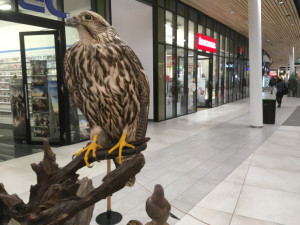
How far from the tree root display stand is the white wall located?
713cm

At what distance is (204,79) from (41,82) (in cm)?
816

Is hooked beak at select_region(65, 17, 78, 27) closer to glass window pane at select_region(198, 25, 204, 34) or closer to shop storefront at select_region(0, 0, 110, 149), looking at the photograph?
shop storefront at select_region(0, 0, 110, 149)

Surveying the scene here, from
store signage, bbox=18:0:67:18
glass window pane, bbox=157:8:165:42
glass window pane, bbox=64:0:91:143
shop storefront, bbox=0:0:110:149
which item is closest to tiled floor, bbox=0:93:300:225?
glass window pane, bbox=64:0:91:143

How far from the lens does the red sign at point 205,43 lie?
10323 mm

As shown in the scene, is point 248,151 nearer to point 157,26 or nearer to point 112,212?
point 112,212

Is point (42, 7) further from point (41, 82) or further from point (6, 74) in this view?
point (6, 74)

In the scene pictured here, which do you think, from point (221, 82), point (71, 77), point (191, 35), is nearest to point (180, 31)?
point (191, 35)

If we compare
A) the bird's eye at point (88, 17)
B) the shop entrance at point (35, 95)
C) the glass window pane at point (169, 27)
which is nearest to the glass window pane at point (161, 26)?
the glass window pane at point (169, 27)

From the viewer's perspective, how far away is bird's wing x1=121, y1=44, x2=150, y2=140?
4.07 ft

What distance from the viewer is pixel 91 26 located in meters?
1.15

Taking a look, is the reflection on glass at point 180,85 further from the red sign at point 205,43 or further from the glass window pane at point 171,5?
the glass window pane at point 171,5

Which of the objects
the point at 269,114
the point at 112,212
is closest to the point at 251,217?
the point at 112,212

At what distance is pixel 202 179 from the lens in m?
3.69

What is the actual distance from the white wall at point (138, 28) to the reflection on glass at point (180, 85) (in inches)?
58.1
